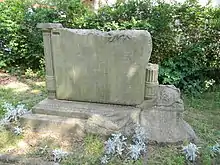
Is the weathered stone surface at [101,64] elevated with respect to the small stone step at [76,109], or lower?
elevated

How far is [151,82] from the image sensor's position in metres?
3.42

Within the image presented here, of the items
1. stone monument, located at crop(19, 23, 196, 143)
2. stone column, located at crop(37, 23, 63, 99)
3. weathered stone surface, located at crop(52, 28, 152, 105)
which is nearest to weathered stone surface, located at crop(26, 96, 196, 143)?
stone monument, located at crop(19, 23, 196, 143)

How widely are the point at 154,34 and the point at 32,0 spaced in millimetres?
2734

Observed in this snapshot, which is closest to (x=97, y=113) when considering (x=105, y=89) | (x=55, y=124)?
(x=105, y=89)

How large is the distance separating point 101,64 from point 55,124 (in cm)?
91

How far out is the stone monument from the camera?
3240 millimetres

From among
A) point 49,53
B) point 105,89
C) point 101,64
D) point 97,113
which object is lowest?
point 97,113

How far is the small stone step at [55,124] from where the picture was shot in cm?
326

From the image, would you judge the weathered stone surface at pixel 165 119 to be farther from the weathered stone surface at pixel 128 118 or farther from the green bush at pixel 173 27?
the green bush at pixel 173 27

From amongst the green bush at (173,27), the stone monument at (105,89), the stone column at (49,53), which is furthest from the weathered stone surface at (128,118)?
the green bush at (173,27)

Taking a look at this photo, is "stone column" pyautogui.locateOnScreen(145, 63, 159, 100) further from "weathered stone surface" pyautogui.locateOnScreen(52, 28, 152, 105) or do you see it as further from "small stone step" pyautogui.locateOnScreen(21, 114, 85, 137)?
"small stone step" pyautogui.locateOnScreen(21, 114, 85, 137)

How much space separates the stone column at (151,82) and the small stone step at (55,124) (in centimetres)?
87

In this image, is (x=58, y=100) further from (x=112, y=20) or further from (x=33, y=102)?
(x=112, y=20)

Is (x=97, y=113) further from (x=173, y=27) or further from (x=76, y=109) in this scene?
(x=173, y=27)
